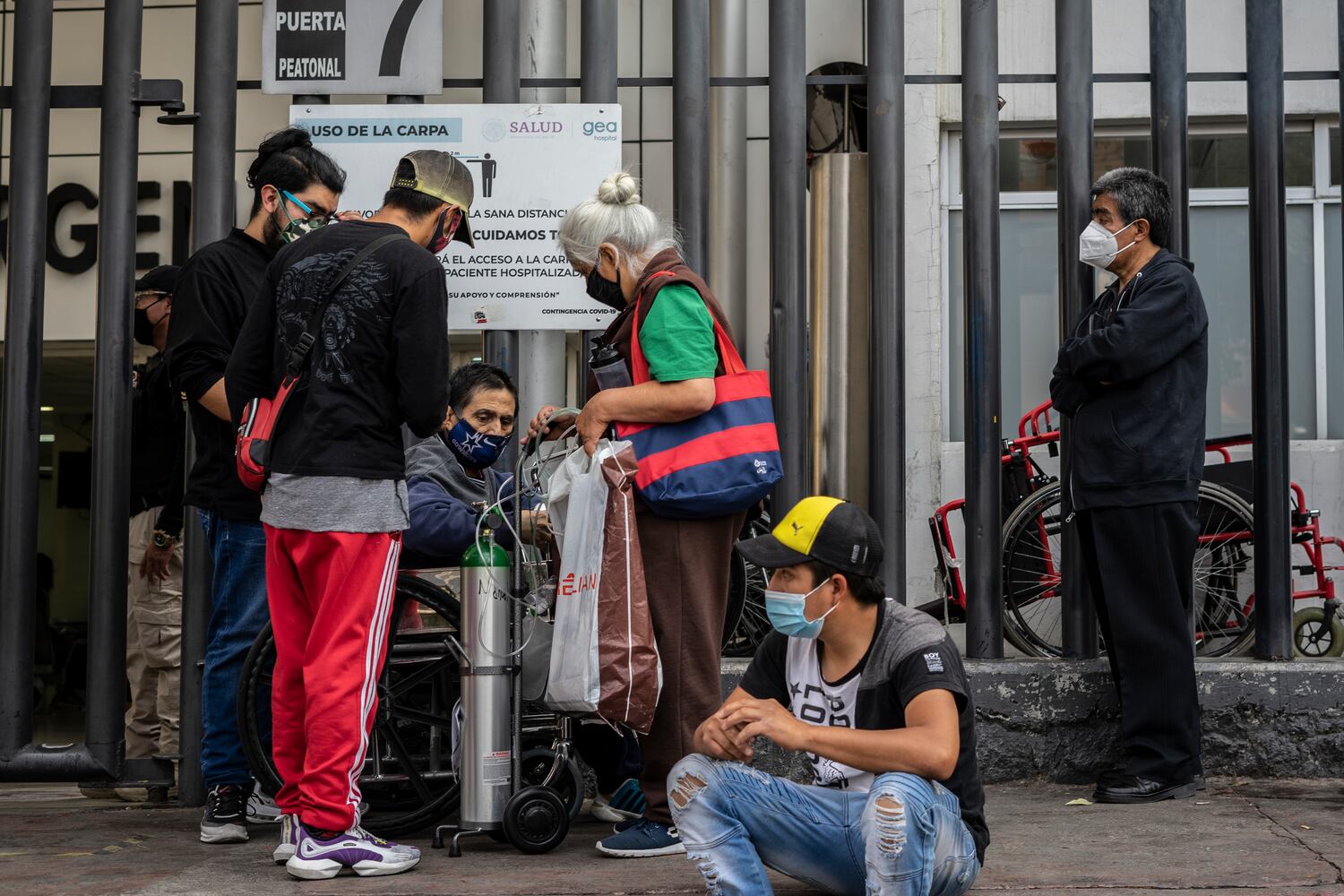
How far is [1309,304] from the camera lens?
27.1ft

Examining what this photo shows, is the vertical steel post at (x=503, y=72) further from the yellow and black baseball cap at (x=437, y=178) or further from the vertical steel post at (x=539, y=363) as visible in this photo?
the yellow and black baseball cap at (x=437, y=178)

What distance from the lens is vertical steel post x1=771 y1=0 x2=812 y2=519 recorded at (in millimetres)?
5145

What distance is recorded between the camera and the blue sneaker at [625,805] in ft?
14.9

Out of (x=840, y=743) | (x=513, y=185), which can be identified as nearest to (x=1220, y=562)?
(x=513, y=185)

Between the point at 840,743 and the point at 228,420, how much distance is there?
2174 mm

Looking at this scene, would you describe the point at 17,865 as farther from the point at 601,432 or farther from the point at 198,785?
the point at 601,432

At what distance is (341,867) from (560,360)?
201 centimetres

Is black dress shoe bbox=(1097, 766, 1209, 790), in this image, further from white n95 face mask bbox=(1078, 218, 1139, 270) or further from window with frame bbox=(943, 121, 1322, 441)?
window with frame bbox=(943, 121, 1322, 441)

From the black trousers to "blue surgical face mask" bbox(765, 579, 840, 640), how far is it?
1826mm

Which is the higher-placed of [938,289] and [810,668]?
[938,289]

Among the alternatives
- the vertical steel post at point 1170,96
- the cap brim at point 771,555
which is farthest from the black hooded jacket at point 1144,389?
the cap brim at point 771,555

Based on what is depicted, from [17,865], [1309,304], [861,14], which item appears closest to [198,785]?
[17,865]

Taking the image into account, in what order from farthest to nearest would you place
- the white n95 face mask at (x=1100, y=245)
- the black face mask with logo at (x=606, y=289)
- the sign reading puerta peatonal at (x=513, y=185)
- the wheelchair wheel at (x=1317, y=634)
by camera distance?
1. the wheelchair wheel at (x=1317, y=634)
2. the sign reading puerta peatonal at (x=513, y=185)
3. the white n95 face mask at (x=1100, y=245)
4. the black face mask with logo at (x=606, y=289)

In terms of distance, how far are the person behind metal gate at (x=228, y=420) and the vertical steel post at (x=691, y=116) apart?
120cm
